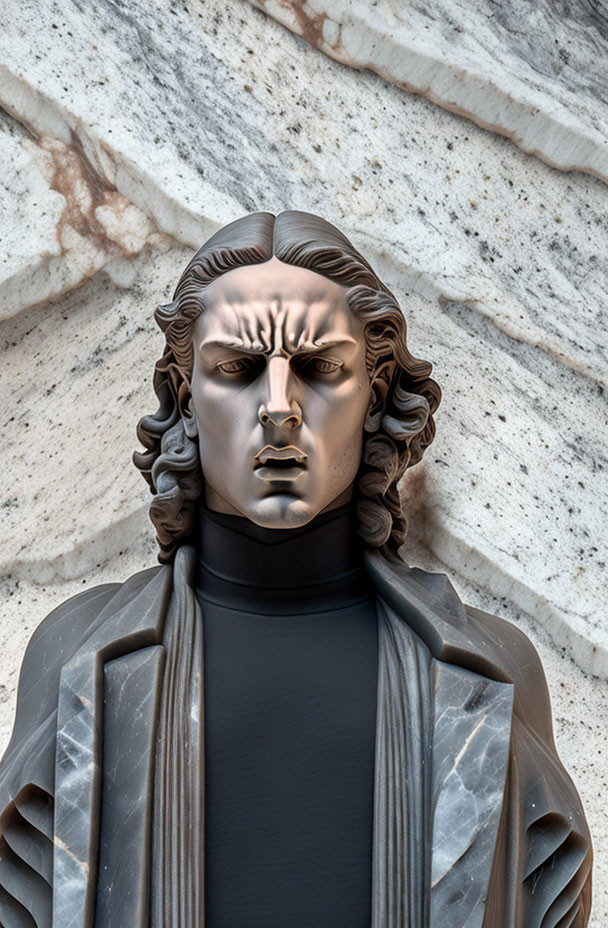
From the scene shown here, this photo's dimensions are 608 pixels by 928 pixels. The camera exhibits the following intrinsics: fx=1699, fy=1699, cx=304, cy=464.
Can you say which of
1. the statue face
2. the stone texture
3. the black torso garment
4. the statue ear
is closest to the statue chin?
the statue face

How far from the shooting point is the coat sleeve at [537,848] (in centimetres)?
250

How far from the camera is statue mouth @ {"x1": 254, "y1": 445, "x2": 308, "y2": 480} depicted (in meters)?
2.59

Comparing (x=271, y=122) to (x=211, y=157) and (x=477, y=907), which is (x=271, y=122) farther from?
(x=477, y=907)

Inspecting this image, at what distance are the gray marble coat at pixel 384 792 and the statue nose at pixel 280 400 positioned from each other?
1.11ft

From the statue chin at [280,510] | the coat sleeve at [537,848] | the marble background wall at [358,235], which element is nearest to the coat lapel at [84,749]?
the statue chin at [280,510]

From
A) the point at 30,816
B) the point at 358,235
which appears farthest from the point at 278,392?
the point at 358,235

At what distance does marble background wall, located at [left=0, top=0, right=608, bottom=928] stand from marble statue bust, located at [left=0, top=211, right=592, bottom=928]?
1.61 feet

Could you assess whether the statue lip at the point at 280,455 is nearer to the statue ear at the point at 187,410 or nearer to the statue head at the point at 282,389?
the statue head at the point at 282,389

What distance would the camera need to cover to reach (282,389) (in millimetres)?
2598

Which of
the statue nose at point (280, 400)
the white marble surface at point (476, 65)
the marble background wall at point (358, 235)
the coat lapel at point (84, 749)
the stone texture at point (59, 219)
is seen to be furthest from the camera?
the white marble surface at point (476, 65)

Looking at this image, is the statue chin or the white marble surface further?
the white marble surface

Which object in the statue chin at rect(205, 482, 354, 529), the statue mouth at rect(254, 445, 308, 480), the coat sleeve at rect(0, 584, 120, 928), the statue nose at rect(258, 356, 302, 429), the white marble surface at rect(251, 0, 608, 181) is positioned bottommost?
the coat sleeve at rect(0, 584, 120, 928)

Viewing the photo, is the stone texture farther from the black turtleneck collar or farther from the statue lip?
the statue lip

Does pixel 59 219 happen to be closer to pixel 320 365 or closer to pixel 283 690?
pixel 320 365
